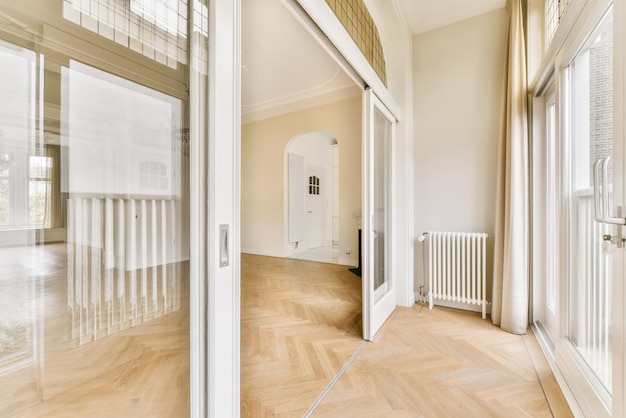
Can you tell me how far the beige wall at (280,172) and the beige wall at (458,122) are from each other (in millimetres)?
1755

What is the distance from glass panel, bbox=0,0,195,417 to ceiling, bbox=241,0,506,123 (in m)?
1.75

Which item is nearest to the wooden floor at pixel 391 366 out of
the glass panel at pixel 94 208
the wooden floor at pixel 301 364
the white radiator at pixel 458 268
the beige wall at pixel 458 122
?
the wooden floor at pixel 301 364

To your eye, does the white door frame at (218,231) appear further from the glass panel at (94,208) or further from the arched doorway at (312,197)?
the arched doorway at (312,197)

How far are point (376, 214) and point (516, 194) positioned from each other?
1.25 m

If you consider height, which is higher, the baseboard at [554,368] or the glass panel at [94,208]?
the glass panel at [94,208]

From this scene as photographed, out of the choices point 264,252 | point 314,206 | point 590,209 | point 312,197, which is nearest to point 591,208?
point 590,209

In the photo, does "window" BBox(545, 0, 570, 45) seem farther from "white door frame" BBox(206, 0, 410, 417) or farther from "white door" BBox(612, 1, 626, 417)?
"white door frame" BBox(206, 0, 410, 417)

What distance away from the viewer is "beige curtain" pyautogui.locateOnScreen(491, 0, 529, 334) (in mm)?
2508

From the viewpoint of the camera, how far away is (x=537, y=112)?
8.35 ft

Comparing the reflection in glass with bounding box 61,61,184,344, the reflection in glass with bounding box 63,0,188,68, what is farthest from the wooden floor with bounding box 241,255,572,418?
the reflection in glass with bounding box 63,0,188,68

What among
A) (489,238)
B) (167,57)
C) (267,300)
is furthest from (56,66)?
(489,238)

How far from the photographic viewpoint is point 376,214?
2721 millimetres

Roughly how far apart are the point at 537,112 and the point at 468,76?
32.3 inches

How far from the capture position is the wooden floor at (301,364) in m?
0.64
